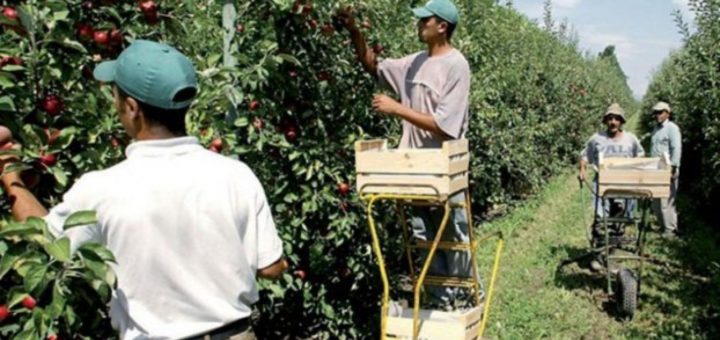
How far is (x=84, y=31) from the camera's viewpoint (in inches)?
85.2

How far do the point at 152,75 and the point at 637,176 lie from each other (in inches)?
187

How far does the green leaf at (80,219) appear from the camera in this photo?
5.30 ft

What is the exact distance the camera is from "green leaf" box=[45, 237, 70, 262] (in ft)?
5.22

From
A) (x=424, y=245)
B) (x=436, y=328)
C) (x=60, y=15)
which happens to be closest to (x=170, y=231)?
(x=60, y=15)

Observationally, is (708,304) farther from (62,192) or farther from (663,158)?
(62,192)

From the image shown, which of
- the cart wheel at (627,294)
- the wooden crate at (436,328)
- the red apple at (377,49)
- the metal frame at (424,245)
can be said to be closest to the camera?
the metal frame at (424,245)

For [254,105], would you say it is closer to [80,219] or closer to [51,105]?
[51,105]

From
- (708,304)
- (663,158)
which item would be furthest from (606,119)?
(708,304)

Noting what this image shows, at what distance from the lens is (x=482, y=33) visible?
347 inches

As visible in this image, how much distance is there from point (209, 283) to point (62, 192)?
56cm

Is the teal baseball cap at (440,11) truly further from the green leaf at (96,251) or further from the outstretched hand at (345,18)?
the green leaf at (96,251)

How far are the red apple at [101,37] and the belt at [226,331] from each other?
3.05ft

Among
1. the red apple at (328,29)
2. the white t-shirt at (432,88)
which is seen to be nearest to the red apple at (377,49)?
the white t-shirt at (432,88)

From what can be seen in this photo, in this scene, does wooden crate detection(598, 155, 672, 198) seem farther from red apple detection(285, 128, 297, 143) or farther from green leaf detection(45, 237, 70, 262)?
green leaf detection(45, 237, 70, 262)
